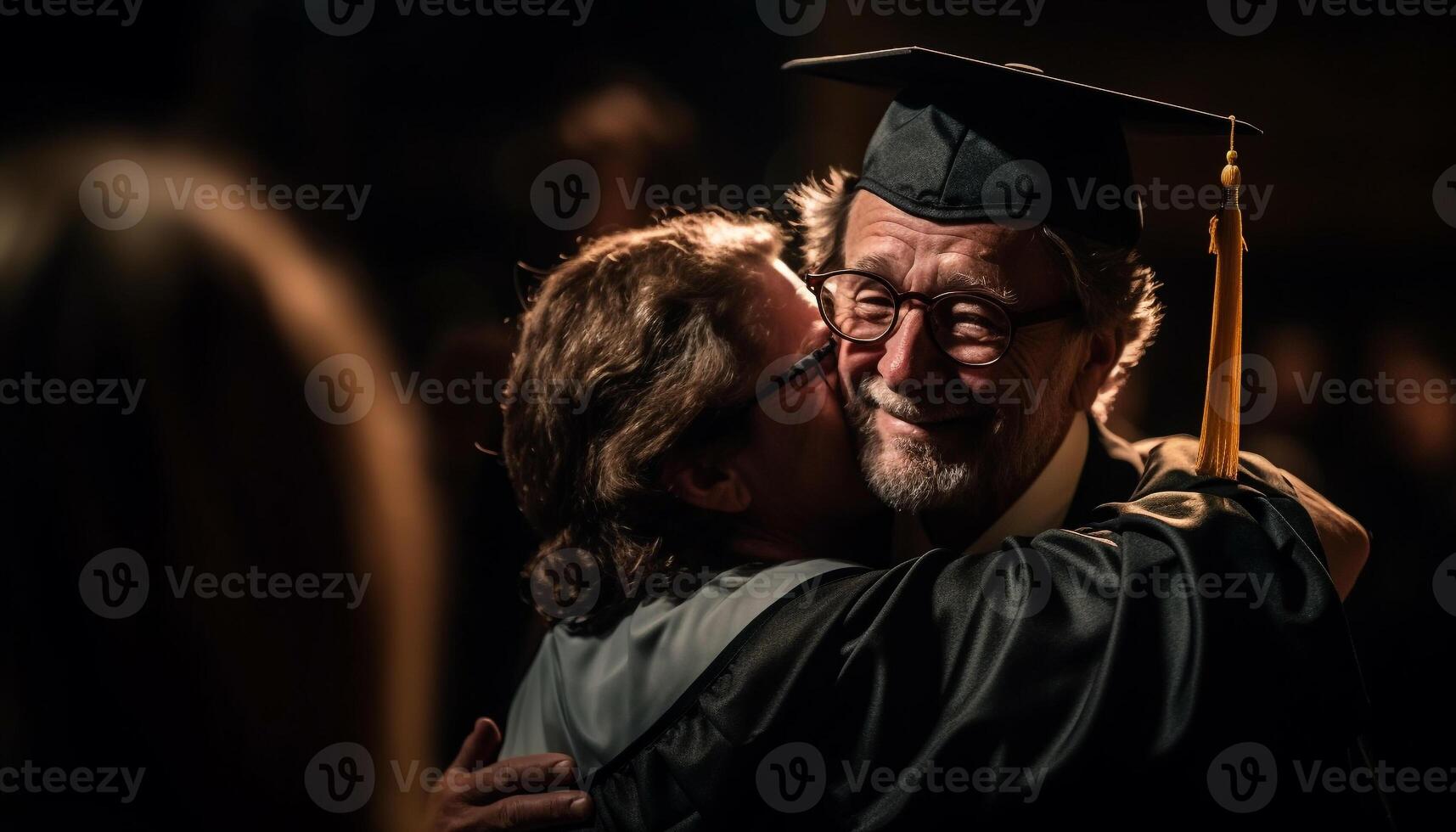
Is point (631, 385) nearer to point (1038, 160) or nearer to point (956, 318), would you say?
point (956, 318)

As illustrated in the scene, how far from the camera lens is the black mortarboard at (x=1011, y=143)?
141 centimetres

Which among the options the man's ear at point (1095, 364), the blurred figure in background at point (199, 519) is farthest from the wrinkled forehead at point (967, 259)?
the blurred figure in background at point (199, 519)

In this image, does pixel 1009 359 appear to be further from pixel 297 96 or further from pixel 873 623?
pixel 297 96

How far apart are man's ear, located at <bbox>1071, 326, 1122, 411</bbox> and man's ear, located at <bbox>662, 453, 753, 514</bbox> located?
53cm

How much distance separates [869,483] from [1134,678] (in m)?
0.46

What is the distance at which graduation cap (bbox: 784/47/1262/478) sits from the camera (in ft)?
4.54

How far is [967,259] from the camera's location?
1408 millimetres

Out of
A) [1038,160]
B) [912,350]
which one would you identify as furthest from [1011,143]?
[912,350]

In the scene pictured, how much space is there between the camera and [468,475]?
6.15 feet

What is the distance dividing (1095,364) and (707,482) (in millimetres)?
620

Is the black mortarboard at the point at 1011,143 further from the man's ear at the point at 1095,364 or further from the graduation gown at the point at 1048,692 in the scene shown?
the graduation gown at the point at 1048,692

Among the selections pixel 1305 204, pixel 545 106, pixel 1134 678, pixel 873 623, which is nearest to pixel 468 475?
pixel 545 106

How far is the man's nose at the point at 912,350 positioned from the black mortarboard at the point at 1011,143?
0.49ft

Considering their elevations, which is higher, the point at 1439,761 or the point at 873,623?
the point at 873,623
